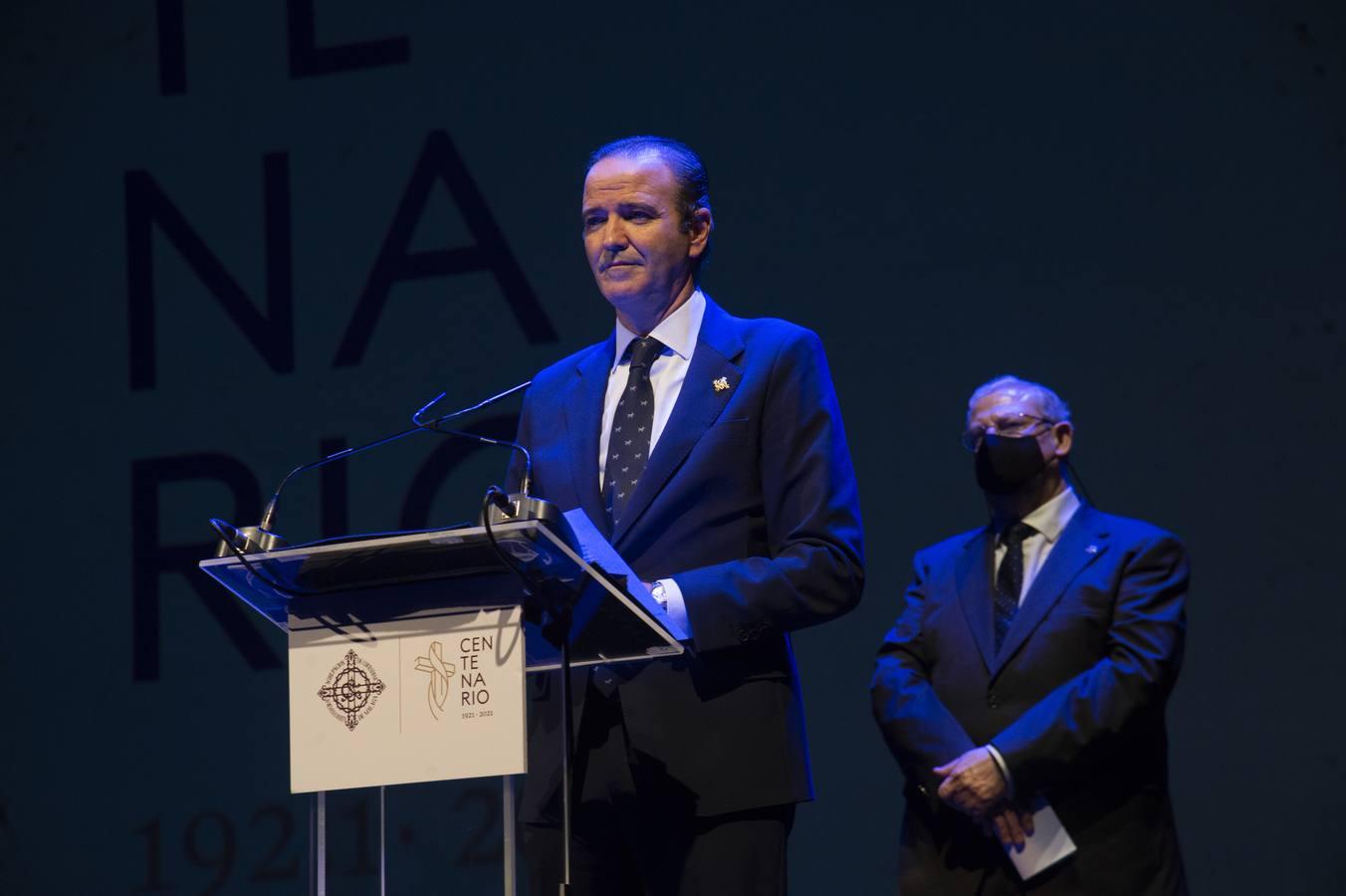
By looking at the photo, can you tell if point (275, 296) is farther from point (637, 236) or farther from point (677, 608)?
point (677, 608)

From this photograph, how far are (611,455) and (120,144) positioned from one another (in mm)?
3423

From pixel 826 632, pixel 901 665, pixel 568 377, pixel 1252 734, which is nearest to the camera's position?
pixel 568 377

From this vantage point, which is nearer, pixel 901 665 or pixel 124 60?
pixel 901 665

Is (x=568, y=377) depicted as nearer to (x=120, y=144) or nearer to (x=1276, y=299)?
(x=1276, y=299)

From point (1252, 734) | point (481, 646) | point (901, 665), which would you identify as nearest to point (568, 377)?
point (481, 646)

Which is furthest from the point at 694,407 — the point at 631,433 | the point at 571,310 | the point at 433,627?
the point at 571,310

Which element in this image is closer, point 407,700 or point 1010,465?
point 407,700

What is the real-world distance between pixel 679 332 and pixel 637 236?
6.2 inches

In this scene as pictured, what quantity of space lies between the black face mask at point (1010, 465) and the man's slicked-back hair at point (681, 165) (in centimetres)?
125

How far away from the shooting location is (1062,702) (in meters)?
3.05

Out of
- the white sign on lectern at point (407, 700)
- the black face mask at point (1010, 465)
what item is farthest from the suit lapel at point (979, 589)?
the white sign on lectern at point (407, 700)

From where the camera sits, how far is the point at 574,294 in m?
4.50

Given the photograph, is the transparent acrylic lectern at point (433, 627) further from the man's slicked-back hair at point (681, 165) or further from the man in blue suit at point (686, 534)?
the man's slicked-back hair at point (681, 165)

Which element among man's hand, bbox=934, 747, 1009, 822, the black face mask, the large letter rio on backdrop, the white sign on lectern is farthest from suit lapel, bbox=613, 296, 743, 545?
the large letter rio on backdrop
